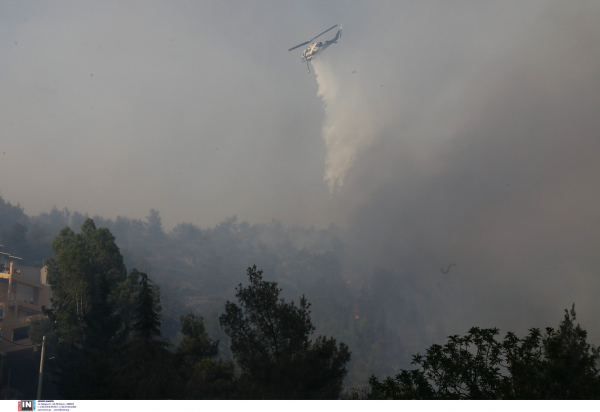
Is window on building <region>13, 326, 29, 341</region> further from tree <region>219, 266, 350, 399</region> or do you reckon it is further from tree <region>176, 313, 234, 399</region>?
tree <region>219, 266, 350, 399</region>

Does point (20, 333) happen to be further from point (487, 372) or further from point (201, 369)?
point (487, 372)

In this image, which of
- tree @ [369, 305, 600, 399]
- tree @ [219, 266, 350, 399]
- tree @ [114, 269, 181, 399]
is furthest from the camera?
Answer: tree @ [114, 269, 181, 399]

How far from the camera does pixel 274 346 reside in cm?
2061

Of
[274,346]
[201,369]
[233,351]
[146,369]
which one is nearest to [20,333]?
[146,369]

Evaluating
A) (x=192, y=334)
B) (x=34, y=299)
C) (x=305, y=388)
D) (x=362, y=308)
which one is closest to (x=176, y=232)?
(x=362, y=308)

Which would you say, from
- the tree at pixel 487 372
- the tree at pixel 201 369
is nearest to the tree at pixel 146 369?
the tree at pixel 201 369

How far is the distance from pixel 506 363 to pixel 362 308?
14178cm

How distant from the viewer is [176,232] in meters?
176

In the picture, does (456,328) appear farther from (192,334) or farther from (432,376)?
(432,376)

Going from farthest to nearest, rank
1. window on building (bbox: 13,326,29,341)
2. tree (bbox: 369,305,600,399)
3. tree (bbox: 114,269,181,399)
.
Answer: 1. window on building (bbox: 13,326,29,341)
2. tree (bbox: 114,269,181,399)
3. tree (bbox: 369,305,600,399)

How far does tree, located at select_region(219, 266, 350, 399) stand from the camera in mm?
19016

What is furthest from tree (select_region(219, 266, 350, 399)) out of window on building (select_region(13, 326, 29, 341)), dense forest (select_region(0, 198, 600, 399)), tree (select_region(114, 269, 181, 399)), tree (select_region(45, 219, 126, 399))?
window on building (select_region(13, 326, 29, 341))

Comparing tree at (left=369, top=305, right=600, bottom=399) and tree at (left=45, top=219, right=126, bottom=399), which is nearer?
tree at (left=369, top=305, right=600, bottom=399)

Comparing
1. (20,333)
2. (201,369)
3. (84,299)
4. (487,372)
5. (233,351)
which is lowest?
(487,372)
